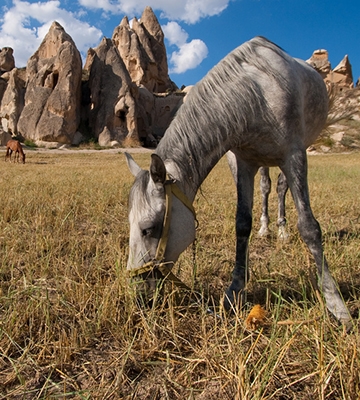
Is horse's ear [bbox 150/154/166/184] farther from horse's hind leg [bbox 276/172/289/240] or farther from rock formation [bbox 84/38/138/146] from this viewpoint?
rock formation [bbox 84/38/138/146]

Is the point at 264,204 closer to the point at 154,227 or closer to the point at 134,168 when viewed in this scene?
the point at 134,168

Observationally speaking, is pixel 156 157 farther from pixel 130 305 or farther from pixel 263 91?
pixel 263 91

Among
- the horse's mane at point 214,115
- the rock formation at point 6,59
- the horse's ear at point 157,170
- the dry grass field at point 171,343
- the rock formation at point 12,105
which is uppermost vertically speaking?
the rock formation at point 6,59

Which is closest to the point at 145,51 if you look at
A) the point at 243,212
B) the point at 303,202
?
the point at 243,212

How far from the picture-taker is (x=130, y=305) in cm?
188

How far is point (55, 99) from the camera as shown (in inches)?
1206

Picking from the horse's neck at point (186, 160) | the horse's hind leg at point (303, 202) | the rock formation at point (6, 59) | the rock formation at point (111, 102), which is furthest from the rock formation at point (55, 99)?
the horse's hind leg at point (303, 202)

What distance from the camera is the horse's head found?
1981 mm

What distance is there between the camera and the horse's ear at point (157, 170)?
74.5 inches

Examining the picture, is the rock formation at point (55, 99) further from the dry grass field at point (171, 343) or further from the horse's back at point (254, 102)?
the horse's back at point (254, 102)

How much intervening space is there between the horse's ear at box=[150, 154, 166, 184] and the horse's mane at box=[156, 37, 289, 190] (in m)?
0.22

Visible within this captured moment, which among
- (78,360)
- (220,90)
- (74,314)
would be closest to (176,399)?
(78,360)

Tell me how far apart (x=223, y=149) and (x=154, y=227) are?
2.57 feet

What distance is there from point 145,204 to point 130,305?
61 centimetres
